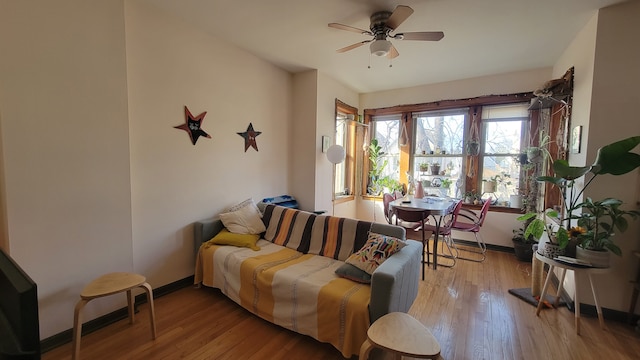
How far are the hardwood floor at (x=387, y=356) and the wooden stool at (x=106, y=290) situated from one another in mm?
185

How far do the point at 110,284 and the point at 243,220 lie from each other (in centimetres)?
127

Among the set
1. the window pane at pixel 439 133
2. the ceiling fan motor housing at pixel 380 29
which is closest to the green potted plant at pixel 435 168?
the window pane at pixel 439 133

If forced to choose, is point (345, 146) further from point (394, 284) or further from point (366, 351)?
point (366, 351)

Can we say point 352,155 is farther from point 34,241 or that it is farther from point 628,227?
point 34,241

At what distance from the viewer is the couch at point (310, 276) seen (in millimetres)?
1704

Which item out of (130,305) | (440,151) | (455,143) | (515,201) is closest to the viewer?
(130,305)

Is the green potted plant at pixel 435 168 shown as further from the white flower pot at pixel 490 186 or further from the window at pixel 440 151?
the white flower pot at pixel 490 186

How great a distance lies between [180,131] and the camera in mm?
2656

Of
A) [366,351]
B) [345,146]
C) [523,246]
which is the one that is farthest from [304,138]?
[523,246]

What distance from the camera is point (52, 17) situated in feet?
5.84

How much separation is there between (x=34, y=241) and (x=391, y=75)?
4.36 meters

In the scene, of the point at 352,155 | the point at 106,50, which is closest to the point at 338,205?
the point at 352,155

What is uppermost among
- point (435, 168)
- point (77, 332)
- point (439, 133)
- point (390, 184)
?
point (439, 133)

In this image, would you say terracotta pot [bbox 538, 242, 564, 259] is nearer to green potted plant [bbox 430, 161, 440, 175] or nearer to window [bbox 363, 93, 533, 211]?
window [bbox 363, 93, 533, 211]
